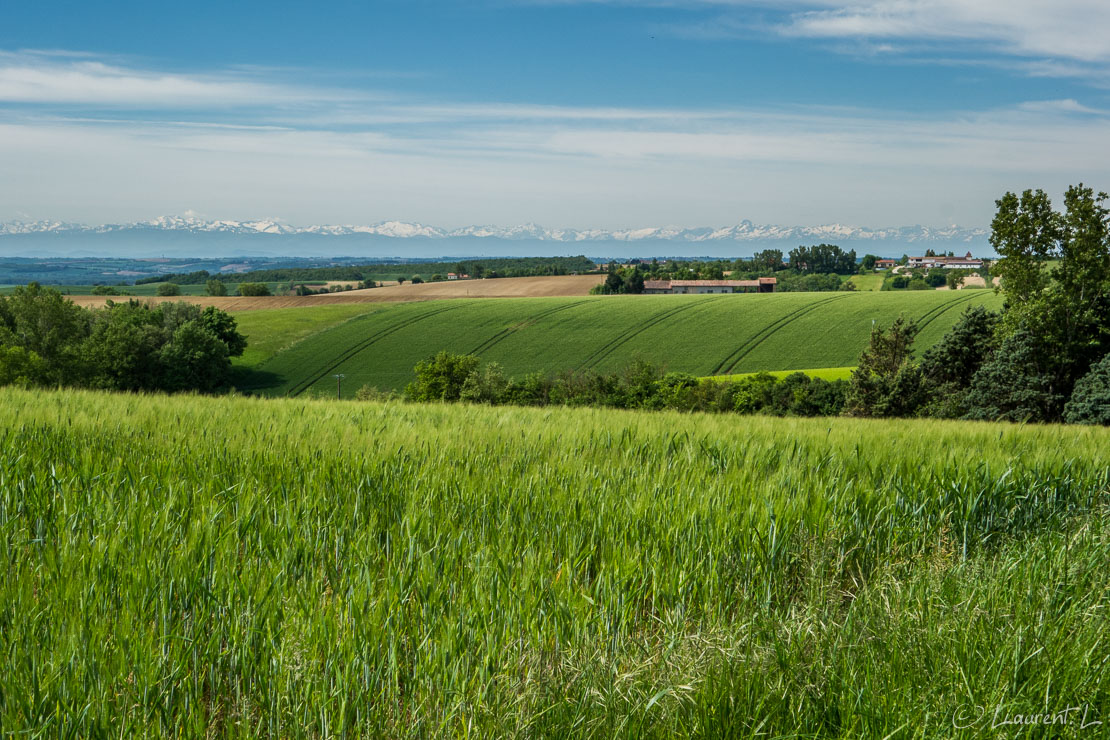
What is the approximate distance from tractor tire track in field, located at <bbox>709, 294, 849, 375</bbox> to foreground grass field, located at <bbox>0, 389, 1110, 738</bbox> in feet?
217

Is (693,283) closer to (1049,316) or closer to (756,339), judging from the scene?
(756,339)

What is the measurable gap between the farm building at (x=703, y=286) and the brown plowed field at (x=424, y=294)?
32.2 feet

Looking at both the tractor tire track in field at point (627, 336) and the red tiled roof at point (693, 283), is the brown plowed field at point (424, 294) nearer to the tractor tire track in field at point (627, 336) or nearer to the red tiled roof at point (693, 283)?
the red tiled roof at point (693, 283)

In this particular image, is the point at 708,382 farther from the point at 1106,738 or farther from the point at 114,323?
the point at 1106,738

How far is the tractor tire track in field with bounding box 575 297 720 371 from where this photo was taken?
241 feet

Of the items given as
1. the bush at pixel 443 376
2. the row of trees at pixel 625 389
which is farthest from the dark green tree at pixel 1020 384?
the bush at pixel 443 376

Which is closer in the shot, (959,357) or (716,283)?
(959,357)

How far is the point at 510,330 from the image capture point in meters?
84.1

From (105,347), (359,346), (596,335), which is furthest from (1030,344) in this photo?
(105,347)

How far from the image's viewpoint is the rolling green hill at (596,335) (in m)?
71.4

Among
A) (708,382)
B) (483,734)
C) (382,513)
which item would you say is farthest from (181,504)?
(708,382)

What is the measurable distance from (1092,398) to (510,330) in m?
58.1

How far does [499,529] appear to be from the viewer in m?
3.62

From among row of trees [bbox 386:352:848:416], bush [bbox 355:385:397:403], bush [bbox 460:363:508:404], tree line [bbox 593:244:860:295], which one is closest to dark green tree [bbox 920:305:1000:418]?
row of trees [bbox 386:352:848:416]
